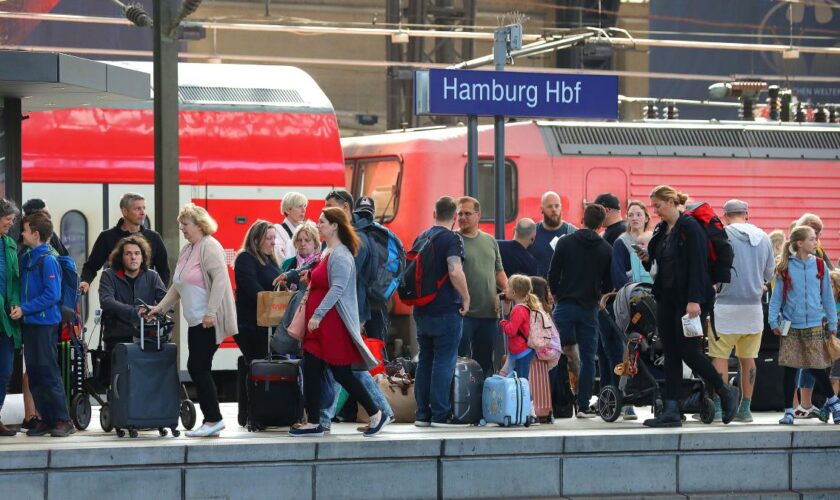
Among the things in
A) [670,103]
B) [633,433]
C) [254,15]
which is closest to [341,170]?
[670,103]

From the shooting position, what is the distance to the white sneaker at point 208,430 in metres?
10.5

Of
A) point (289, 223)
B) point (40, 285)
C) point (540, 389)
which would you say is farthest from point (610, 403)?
point (40, 285)

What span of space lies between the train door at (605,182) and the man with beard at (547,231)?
5608mm

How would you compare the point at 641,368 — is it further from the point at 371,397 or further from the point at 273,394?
Result: the point at 273,394

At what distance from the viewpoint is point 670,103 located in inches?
834

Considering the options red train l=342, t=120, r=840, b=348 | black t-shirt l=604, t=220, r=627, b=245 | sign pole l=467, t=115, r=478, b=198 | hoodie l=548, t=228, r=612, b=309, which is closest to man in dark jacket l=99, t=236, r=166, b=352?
sign pole l=467, t=115, r=478, b=198

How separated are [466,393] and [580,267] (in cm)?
136

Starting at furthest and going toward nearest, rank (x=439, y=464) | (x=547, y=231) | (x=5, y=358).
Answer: (x=547, y=231) < (x=5, y=358) < (x=439, y=464)

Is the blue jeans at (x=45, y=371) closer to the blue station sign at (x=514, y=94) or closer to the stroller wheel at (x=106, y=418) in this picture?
the stroller wheel at (x=106, y=418)

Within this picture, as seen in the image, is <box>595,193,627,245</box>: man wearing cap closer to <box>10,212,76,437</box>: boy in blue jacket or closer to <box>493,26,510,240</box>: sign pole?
<box>493,26,510,240</box>: sign pole

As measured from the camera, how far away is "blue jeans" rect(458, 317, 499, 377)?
39.1ft

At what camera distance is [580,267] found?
12.0 m

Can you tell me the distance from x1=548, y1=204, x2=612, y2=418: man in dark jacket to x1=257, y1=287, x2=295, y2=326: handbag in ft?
7.36

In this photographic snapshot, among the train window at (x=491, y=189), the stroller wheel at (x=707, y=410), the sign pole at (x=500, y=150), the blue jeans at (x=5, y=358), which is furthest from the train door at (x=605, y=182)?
the blue jeans at (x=5, y=358)
